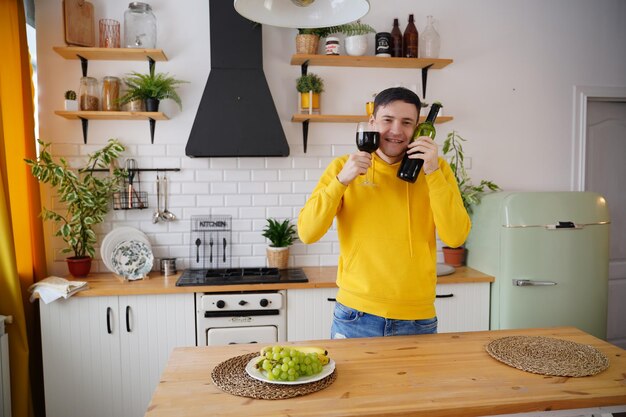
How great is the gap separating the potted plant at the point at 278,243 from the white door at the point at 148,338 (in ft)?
2.26

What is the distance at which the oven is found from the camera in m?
2.97

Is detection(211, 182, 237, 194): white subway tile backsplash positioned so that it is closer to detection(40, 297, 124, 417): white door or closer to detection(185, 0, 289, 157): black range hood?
detection(185, 0, 289, 157): black range hood

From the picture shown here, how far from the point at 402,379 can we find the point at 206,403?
21.8 inches

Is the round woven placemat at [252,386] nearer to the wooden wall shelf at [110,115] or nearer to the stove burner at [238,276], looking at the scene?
the stove burner at [238,276]

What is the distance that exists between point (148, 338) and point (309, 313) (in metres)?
→ 0.95

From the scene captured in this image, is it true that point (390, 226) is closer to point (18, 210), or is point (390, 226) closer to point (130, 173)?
point (130, 173)

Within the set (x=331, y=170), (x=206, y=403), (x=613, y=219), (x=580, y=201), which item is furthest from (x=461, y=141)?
(x=206, y=403)

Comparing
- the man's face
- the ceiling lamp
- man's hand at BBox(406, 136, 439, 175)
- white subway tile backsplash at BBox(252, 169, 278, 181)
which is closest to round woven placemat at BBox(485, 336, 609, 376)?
man's hand at BBox(406, 136, 439, 175)

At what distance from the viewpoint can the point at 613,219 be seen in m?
4.09

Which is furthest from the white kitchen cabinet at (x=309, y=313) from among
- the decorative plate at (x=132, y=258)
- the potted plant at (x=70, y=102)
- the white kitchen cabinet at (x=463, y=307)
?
the potted plant at (x=70, y=102)

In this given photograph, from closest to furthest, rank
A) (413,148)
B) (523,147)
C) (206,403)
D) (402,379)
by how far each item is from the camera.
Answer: (206,403) → (402,379) → (413,148) → (523,147)

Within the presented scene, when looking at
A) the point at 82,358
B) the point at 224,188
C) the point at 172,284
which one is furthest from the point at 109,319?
the point at 224,188

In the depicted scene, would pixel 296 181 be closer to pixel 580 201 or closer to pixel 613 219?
pixel 580 201

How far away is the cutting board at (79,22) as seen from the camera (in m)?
3.14
